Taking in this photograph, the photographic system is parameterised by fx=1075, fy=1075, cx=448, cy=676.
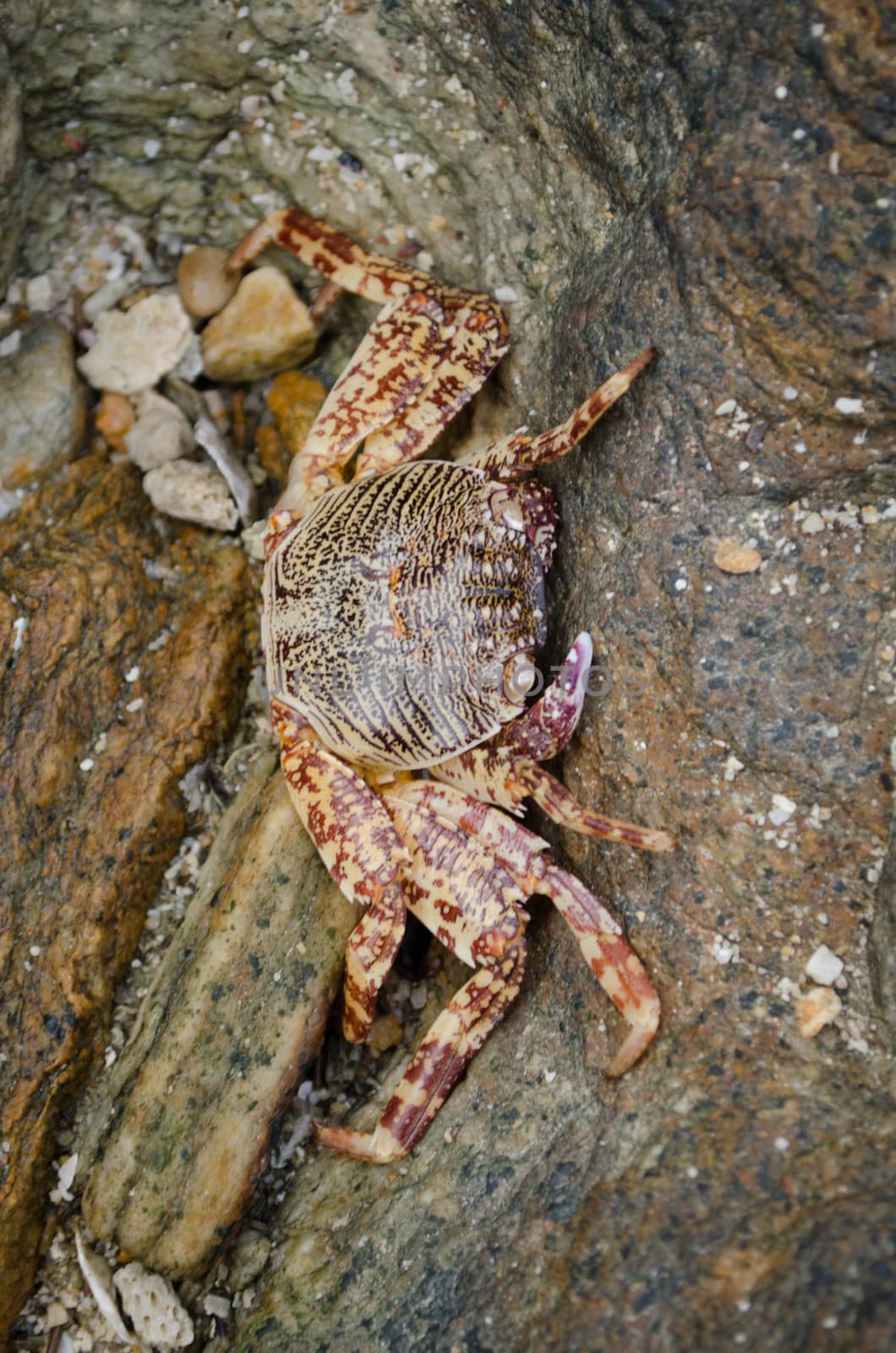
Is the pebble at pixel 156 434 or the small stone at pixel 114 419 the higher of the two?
the small stone at pixel 114 419

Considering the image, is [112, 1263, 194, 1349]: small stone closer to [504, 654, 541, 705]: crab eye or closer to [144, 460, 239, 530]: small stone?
[504, 654, 541, 705]: crab eye

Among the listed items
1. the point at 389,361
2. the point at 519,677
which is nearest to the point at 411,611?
the point at 519,677

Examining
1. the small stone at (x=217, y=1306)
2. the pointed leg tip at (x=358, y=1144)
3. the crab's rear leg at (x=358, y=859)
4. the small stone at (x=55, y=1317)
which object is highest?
the crab's rear leg at (x=358, y=859)

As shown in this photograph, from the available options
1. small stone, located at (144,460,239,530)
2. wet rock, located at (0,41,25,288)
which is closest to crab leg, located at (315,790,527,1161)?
small stone, located at (144,460,239,530)

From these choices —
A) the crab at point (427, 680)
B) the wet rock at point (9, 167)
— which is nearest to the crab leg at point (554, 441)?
the crab at point (427, 680)

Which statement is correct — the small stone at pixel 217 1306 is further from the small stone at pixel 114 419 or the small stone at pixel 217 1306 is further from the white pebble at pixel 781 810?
the small stone at pixel 114 419

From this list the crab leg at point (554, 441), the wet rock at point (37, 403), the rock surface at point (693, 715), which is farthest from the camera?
the wet rock at point (37, 403)

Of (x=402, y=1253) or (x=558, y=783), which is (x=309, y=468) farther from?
(x=402, y=1253)
